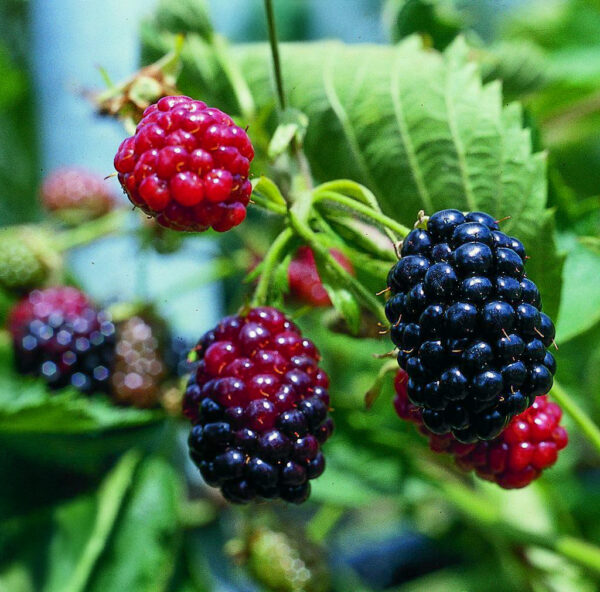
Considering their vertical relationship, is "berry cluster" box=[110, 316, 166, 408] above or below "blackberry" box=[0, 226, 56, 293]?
below

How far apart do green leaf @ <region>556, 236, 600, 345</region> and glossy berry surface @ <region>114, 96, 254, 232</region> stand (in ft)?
1.32

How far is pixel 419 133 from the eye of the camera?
0.81 meters

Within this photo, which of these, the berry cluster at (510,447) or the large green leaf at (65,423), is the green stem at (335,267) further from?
the large green leaf at (65,423)

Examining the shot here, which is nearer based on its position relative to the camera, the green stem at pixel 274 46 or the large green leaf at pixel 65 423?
the green stem at pixel 274 46

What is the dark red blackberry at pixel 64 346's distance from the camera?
104 centimetres

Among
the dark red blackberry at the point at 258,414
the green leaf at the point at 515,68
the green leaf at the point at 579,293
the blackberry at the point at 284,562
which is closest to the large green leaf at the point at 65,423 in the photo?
the blackberry at the point at 284,562

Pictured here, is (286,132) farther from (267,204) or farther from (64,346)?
(64,346)

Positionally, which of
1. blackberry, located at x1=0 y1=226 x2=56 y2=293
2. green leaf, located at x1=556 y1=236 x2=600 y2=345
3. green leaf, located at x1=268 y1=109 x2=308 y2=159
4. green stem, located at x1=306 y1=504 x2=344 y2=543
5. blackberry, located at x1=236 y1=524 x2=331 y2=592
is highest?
green leaf, located at x1=268 y1=109 x2=308 y2=159

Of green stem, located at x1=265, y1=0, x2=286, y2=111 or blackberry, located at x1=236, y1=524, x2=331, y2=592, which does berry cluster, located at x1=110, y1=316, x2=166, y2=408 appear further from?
green stem, located at x1=265, y1=0, x2=286, y2=111

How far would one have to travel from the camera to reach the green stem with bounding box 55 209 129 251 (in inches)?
47.8

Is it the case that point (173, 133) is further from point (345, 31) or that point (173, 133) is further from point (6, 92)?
point (345, 31)

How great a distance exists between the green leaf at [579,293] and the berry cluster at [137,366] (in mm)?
558

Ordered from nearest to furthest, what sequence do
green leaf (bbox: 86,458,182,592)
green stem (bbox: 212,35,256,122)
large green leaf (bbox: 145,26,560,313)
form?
large green leaf (bbox: 145,26,560,313) < green stem (bbox: 212,35,256,122) < green leaf (bbox: 86,458,182,592)

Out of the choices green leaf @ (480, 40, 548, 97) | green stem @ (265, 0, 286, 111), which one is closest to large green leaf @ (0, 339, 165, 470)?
green stem @ (265, 0, 286, 111)
